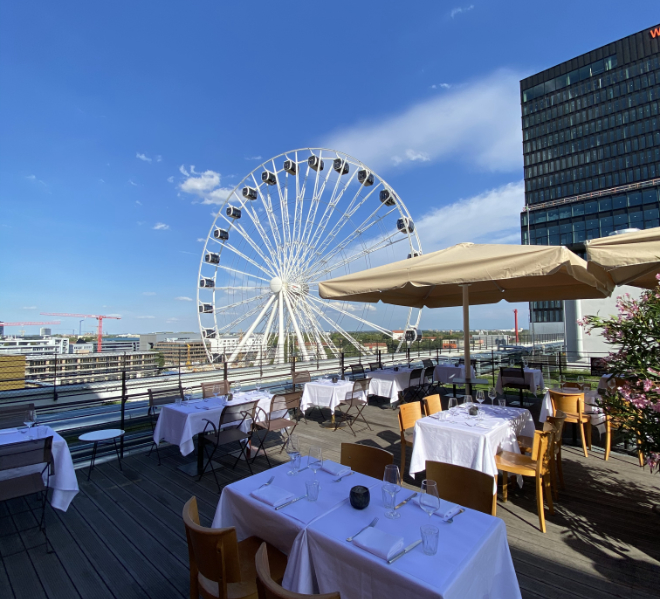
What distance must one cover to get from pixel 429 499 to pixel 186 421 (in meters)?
2.98

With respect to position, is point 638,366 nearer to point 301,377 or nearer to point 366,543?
point 366,543

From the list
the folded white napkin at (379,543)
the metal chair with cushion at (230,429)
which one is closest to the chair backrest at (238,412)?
the metal chair with cushion at (230,429)

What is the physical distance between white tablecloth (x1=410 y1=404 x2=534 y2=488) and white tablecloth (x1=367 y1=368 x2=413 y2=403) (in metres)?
2.92

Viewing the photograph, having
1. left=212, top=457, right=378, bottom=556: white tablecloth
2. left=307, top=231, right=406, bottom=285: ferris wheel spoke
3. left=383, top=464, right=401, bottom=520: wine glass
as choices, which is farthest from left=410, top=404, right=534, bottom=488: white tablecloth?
left=307, top=231, right=406, bottom=285: ferris wheel spoke

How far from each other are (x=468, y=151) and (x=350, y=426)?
12.9 meters

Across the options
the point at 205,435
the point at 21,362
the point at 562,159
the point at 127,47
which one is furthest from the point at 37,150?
the point at 562,159

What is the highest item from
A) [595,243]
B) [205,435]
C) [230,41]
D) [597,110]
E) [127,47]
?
[597,110]

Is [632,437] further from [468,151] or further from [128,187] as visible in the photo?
[128,187]

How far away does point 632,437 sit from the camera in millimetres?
2188

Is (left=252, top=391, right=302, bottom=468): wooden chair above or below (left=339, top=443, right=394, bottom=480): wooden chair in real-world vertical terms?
below

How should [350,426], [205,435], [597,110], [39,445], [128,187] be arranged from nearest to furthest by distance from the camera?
[39,445] → [205,435] → [350,426] → [128,187] → [597,110]

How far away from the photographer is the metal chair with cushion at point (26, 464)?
Result: 2543 mm

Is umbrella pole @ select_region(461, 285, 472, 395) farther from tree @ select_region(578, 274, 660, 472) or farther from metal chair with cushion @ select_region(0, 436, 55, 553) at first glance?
metal chair with cushion @ select_region(0, 436, 55, 553)

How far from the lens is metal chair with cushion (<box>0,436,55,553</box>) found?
2543 mm
